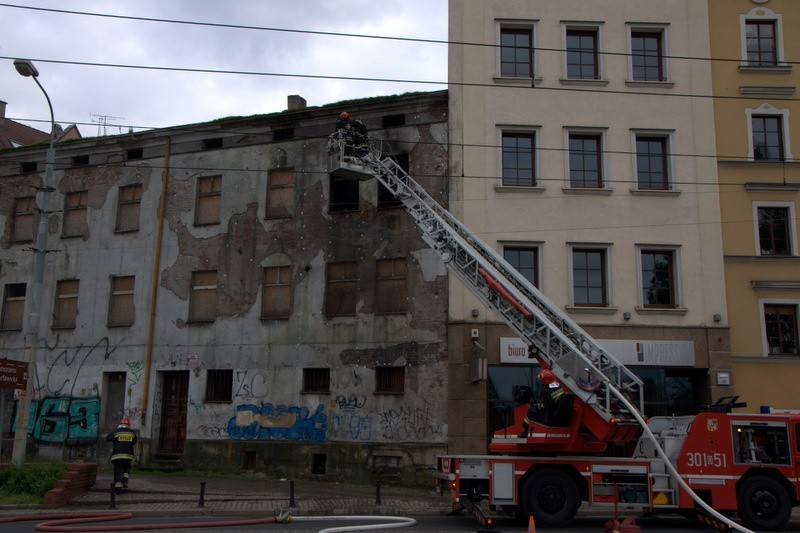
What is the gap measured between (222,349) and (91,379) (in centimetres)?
495

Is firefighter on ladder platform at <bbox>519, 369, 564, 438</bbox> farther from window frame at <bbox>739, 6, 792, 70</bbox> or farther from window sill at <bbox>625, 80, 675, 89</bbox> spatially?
window frame at <bbox>739, 6, 792, 70</bbox>

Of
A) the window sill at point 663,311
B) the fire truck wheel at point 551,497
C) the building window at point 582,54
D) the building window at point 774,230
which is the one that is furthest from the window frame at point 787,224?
the fire truck wheel at point 551,497

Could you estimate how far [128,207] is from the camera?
26281 millimetres

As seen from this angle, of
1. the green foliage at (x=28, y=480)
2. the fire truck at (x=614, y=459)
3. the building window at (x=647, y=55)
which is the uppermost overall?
the building window at (x=647, y=55)

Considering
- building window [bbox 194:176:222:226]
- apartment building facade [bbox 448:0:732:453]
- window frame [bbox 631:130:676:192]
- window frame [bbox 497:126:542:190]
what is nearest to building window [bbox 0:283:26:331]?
building window [bbox 194:176:222:226]

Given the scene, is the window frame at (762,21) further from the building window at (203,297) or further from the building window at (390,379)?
the building window at (203,297)

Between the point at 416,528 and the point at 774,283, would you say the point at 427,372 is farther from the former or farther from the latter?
the point at 774,283

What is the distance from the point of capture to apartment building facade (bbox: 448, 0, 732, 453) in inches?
824

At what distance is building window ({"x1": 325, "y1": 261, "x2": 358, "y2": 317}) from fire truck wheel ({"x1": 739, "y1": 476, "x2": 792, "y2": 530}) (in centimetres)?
1201

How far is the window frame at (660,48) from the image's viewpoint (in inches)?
891

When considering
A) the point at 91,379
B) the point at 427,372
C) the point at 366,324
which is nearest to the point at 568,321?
the point at 427,372

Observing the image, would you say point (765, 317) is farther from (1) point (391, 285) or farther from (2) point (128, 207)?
(2) point (128, 207)

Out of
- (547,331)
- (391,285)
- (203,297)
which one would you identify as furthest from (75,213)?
(547,331)

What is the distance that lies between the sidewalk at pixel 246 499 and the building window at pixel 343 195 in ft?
27.0
